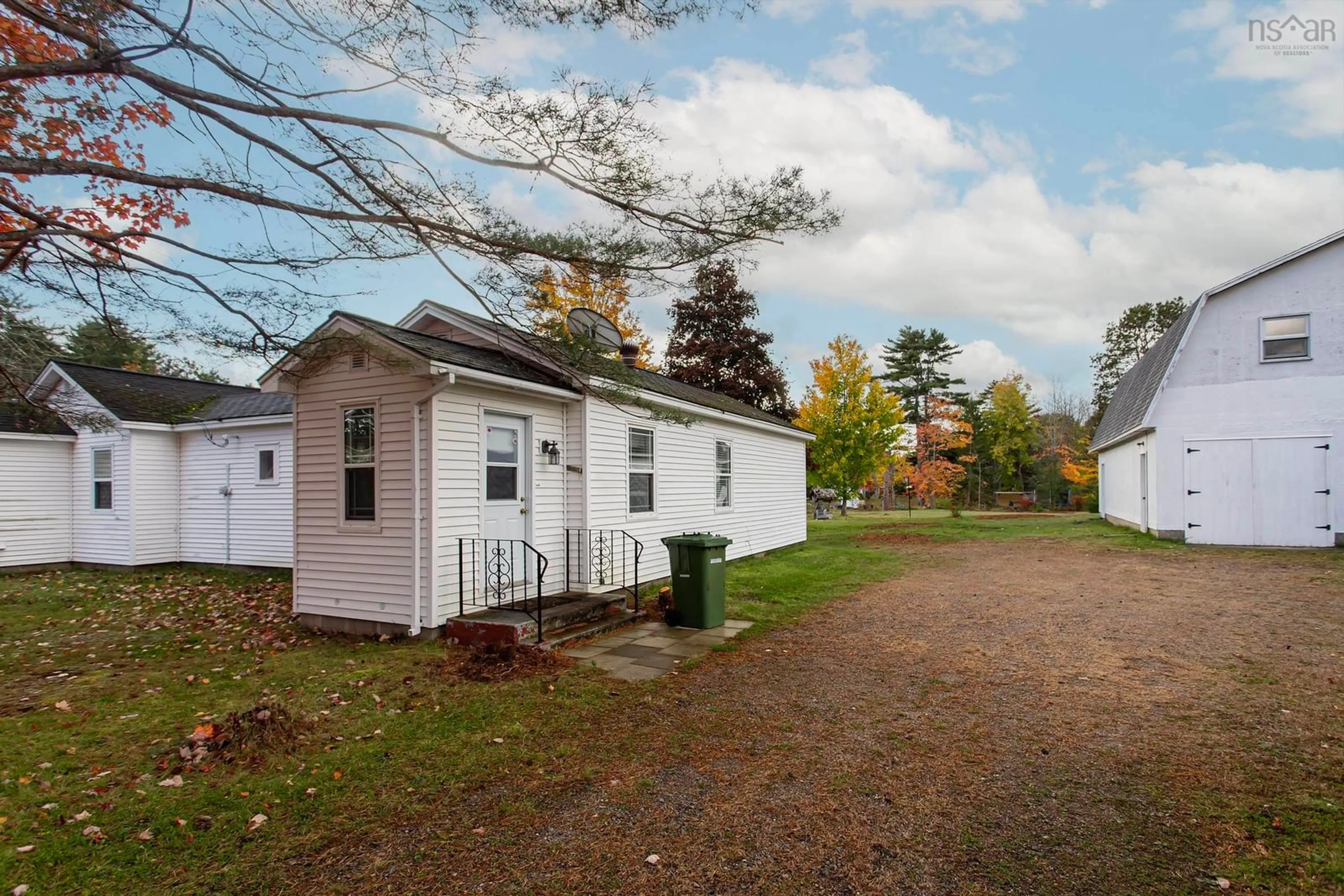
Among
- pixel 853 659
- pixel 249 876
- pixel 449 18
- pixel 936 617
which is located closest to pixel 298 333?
pixel 449 18

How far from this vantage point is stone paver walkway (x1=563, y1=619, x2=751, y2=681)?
6.23 m

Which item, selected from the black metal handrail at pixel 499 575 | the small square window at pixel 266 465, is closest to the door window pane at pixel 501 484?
the black metal handrail at pixel 499 575

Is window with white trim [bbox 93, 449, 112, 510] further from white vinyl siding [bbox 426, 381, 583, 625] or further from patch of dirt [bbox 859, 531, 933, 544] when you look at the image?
patch of dirt [bbox 859, 531, 933, 544]

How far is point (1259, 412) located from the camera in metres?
14.1

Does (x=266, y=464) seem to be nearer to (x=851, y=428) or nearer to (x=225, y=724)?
(x=225, y=724)

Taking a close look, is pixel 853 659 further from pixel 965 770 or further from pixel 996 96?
pixel 996 96

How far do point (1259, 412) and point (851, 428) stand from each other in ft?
35.5

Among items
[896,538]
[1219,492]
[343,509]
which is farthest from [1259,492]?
[343,509]

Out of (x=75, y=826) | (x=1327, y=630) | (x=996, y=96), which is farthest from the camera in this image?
(x=996, y=96)

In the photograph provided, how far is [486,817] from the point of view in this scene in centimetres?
344

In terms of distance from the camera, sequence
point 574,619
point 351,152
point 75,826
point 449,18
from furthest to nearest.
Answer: point 574,619, point 351,152, point 449,18, point 75,826

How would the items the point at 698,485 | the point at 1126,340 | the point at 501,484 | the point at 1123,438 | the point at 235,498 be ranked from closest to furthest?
the point at 501,484, the point at 698,485, the point at 235,498, the point at 1123,438, the point at 1126,340

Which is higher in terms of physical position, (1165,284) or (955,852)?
(1165,284)

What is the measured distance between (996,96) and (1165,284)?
28.2m
